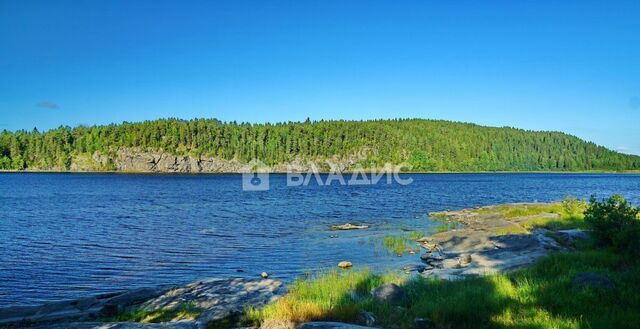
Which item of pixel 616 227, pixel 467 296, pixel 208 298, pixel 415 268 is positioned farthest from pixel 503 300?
pixel 415 268

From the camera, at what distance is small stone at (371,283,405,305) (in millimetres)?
14516

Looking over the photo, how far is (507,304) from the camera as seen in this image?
40.6 feet

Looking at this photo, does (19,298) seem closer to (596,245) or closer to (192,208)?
(596,245)

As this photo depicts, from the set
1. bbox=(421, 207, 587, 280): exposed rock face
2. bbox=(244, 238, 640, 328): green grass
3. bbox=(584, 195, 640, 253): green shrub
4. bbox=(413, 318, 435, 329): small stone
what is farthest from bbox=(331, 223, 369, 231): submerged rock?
bbox=(413, 318, 435, 329): small stone

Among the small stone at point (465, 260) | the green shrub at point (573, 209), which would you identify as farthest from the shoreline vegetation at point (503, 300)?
the green shrub at point (573, 209)

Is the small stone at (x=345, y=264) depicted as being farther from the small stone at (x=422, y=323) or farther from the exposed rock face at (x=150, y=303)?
the small stone at (x=422, y=323)

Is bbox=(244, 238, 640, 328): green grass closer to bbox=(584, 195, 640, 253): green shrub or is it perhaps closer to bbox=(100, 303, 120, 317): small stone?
bbox=(584, 195, 640, 253): green shrub

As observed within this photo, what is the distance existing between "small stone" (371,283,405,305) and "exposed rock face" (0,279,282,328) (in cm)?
470

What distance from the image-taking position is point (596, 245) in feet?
69.8

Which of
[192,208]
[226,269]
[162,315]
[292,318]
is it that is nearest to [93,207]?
[192,208]

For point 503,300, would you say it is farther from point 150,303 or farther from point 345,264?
point 345,264

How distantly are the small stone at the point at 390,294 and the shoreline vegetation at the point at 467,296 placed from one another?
0.11 feet

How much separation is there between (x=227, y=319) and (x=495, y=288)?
27.6 ft

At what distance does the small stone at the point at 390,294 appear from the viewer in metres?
14.5
